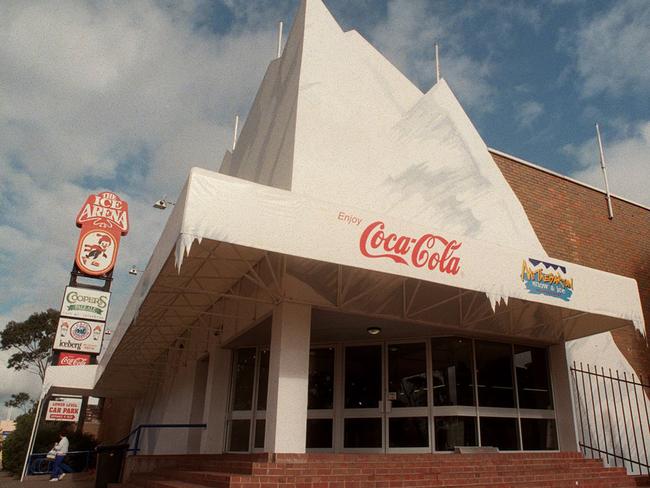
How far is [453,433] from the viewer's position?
10.3 m

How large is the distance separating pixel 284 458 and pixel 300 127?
17.4 ft

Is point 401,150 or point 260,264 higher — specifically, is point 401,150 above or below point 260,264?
above

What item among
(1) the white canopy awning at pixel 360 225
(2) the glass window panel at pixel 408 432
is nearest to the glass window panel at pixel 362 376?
(2) the glass window panel at pixel 408 432

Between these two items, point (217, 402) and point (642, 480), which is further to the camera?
point (217, 402)

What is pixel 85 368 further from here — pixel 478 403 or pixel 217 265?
pixel 478 403

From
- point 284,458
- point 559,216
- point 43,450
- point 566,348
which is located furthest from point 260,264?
point 43,450

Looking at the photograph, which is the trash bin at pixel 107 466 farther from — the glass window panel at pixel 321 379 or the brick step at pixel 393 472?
the glass window panel at pixel 321 379

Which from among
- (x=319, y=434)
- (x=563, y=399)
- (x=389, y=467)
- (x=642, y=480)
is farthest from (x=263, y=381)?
(x=642, y=480)

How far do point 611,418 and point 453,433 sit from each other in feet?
15.1

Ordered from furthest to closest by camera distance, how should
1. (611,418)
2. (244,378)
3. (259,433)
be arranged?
(611,418) → (244,378) → (259,433)

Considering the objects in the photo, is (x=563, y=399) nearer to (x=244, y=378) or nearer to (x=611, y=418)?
(x=611, y=418)

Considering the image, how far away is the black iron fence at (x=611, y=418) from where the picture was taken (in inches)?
466

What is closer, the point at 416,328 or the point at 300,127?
the point at 300,127

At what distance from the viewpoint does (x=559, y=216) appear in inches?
539
